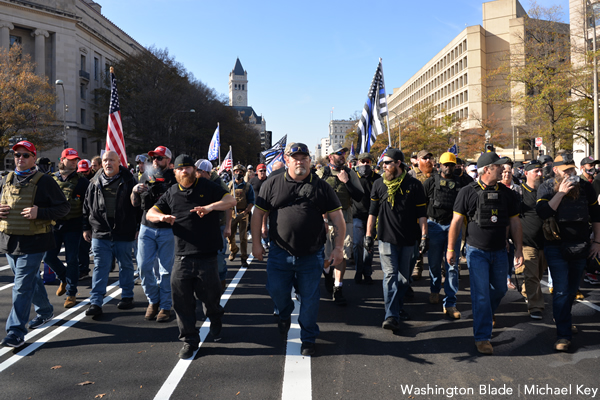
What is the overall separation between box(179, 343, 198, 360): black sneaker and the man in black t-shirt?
4.22 m

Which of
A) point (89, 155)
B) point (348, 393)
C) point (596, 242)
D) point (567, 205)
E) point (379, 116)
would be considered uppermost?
point (89, 155)

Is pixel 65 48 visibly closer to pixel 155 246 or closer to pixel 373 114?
pixel 373 114

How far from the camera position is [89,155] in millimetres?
61312

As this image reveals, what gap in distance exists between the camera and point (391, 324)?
5.30 metres

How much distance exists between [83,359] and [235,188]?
245 inches

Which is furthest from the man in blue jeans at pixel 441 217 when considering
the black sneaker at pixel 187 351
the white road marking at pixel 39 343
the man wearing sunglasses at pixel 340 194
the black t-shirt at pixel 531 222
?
the white road marking at pixel 39 343

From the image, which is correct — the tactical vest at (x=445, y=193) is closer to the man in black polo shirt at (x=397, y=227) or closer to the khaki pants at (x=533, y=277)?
the man in black polo shirt at (x=397, y=227)

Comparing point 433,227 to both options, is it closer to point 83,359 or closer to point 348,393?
point 348,393

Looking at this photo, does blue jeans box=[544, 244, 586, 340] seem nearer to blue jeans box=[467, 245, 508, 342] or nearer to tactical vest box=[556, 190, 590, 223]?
tactical vest box=[556, 190, 590, 223]

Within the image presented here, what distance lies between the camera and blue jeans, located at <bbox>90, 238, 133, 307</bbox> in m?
6.03

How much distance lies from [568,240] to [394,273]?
6.07 feet

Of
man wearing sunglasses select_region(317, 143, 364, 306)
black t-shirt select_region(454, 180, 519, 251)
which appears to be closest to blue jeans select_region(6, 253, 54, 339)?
man wearing sunglasses select_region(317, 143, 364, 306)

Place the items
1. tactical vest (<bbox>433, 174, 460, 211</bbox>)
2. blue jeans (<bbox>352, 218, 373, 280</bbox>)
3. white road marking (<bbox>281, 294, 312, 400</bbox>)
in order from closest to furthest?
white road marking (<bbox>281, 294, 312, 400</bbox>) → tactical vest (<bbox>433, 174, 460, 211</bbox>) → blue jeans (<bbox>352, 218, 373, 280</bbox>)

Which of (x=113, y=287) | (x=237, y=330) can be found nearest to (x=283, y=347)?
(x=237, y=330)
